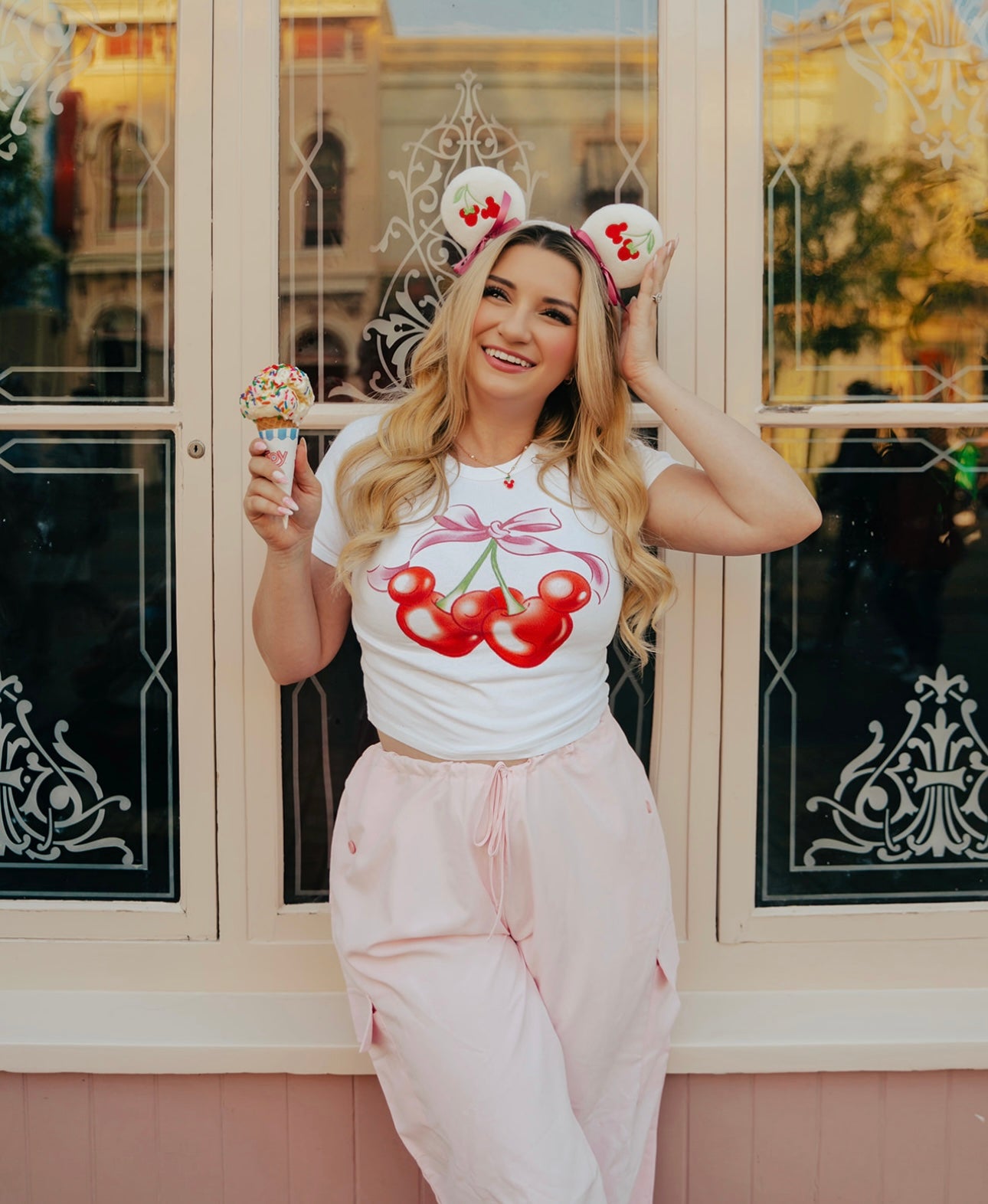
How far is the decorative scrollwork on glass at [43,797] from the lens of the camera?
7.04 ft

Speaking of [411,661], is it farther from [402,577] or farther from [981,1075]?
[981,1075]

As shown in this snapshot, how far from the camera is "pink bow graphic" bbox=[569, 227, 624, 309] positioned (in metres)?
1.71

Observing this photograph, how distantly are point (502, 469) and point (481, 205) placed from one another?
0.45 meters

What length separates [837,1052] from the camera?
6.61 feet

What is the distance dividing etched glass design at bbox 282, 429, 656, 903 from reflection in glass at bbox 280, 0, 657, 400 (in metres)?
0.64

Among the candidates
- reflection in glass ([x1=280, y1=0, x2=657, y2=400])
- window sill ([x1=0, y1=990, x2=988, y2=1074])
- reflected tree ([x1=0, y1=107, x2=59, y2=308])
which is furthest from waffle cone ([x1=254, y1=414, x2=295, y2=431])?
window sill ([x1=0, y1=990, x2=988, y2=1074])

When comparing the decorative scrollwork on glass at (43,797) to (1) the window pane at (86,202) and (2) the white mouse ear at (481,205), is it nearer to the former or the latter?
(1) the window pane at (86,202)

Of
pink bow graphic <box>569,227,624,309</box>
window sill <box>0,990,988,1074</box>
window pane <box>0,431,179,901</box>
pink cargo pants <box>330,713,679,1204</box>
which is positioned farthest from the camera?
window pane <box>0,431,179,901</box>

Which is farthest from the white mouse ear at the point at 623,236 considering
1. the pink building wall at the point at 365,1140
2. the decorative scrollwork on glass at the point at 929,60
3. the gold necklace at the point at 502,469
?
the pink building wall at the point at 365,1140

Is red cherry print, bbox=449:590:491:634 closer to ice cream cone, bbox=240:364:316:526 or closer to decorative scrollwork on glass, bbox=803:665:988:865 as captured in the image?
ice cream cone, bbox=240:364:316:526

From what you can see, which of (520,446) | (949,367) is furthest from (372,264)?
(949,367)

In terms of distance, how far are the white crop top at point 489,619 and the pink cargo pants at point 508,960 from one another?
67 millimetres

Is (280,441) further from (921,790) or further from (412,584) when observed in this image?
(921,790)

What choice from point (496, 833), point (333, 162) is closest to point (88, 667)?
point (496, 833)
